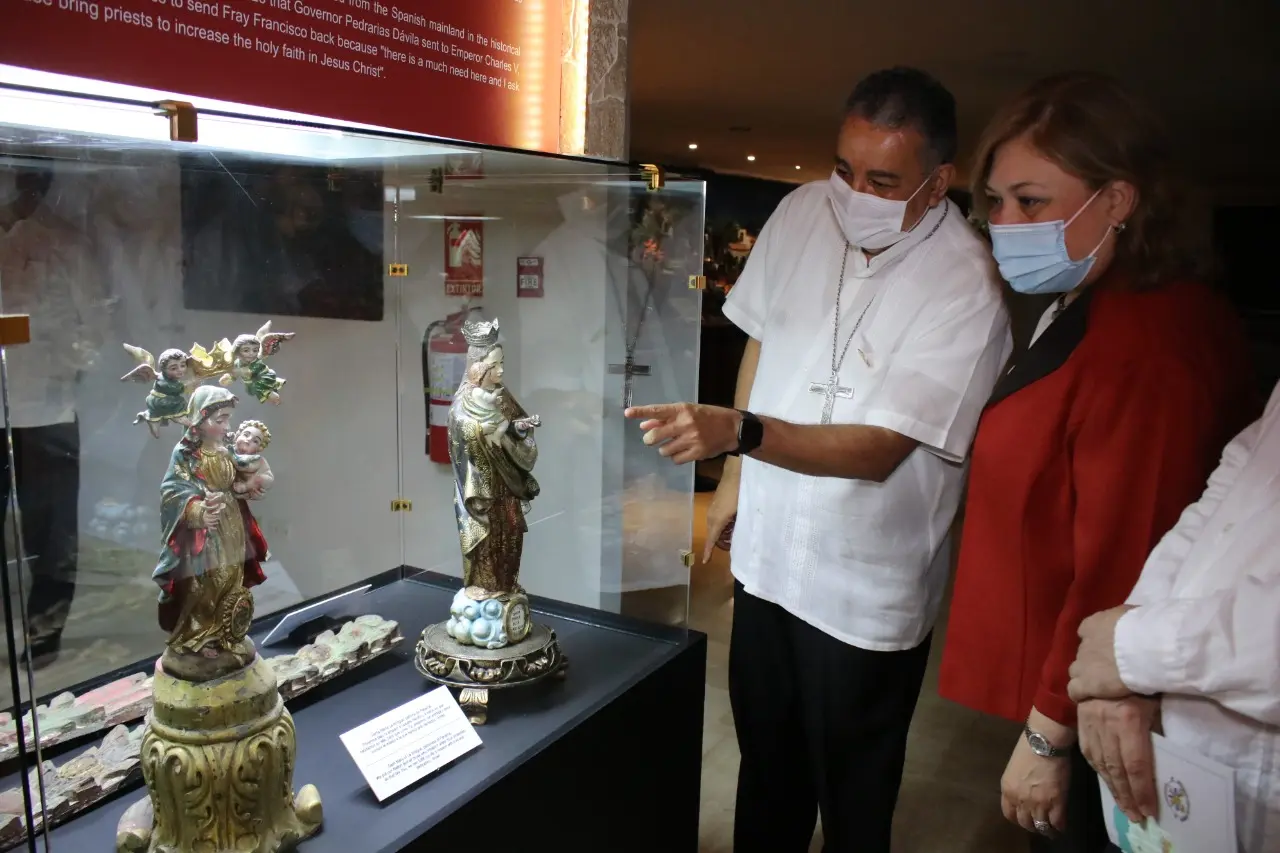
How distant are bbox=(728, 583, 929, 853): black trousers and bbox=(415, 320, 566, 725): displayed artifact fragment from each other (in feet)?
1.30

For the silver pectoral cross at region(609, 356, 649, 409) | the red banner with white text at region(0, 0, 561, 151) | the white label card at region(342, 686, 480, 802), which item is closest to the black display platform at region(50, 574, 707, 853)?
the white label card at region(342, 686, 480, 802)

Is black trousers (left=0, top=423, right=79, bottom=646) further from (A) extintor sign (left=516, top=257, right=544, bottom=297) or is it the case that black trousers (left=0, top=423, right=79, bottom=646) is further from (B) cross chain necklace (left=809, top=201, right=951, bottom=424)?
(B) cross chain necklace (left=809, top=201, right=951, bottom=424)

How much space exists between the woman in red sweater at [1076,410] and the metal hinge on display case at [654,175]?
62 cm

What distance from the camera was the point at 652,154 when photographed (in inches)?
324

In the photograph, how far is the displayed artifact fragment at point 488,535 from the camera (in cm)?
158

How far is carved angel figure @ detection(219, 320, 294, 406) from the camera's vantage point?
1220 millimetres

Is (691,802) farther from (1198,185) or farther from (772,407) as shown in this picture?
(1198,185)

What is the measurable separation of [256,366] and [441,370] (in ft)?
2.08

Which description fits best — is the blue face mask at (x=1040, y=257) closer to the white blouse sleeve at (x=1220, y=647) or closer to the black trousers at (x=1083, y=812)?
the white blouse sleeve at (x=1220, y=647)

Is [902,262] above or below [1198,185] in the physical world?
below

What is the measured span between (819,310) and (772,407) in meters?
0.20

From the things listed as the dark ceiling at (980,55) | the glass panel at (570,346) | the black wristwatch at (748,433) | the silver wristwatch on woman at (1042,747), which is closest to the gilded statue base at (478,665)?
the glass panel at (570,346)

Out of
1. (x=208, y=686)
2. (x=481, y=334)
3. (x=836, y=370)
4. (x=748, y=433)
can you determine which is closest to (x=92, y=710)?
(x=208, y=686)

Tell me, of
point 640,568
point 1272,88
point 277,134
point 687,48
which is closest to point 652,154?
point 687,48
